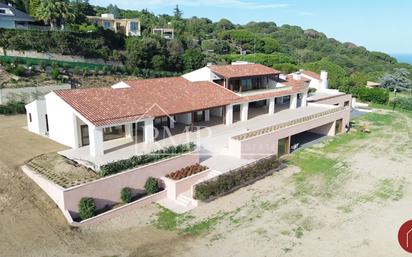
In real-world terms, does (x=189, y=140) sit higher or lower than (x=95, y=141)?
lower

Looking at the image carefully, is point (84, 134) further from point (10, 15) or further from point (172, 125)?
point (10, 15)

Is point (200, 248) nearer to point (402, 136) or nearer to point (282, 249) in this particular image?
point (282, 249)

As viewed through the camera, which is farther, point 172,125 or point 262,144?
point 172,125

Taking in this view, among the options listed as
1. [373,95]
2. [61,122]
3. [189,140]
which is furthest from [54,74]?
[373,95]

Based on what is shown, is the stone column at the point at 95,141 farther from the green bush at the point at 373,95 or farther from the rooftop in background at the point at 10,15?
the rooftop in background at the point at 10,15

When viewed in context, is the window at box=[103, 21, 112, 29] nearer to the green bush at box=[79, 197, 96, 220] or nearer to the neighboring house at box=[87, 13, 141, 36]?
the neighboring house at box=[87, 13, 141, 36]

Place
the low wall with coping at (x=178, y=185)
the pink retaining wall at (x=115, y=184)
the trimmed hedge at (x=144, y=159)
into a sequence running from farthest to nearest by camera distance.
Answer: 1. the low wall with coping at (x=178, y=185)
2. the trimmed hedge at (x=144, y=159)
3. the pink retaining wall at (x=115, y=184)

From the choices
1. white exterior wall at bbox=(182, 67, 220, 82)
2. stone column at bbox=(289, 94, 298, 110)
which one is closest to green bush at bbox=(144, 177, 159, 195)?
white exterior wall at bbox=(182, 67, 220, 82)

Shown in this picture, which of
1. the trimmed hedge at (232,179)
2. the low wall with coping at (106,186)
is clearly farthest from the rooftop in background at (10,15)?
the trimmed hedge at (232,179)
